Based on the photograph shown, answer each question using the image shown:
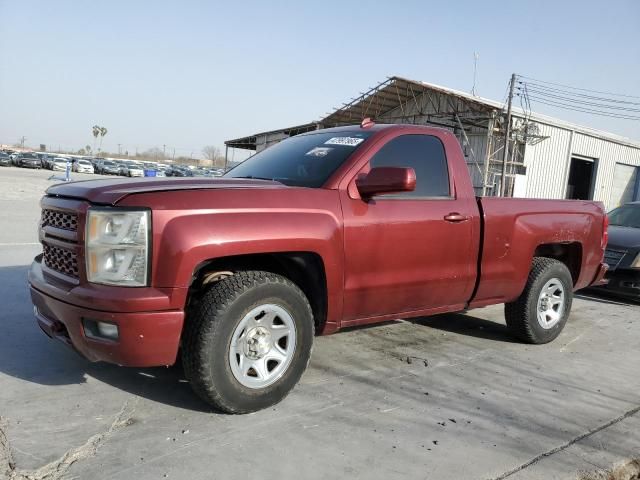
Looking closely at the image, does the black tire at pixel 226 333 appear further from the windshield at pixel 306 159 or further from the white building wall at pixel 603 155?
the white building wall at pixel 603 155

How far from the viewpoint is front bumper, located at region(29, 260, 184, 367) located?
113 inches

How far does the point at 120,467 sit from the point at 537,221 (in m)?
4.04

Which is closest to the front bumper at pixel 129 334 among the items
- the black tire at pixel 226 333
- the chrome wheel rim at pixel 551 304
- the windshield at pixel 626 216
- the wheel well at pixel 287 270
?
the black tire at pixel 226 333

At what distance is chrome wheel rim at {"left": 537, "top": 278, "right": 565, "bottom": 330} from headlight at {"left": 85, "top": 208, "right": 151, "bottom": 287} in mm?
3943

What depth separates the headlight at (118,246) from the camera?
9.43 feet

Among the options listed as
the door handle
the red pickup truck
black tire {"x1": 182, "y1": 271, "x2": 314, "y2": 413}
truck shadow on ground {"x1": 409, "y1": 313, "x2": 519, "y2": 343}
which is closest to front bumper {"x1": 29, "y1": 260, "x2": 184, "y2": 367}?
the red pickup truck

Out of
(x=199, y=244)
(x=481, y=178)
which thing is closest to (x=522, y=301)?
(x=199, y=244)

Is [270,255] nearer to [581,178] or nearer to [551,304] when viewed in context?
[551,304]

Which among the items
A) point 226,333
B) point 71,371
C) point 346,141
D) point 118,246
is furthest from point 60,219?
point 346,141

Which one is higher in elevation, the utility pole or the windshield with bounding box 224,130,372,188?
the utility pole

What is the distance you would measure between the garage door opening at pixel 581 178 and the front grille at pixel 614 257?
69.1 feet

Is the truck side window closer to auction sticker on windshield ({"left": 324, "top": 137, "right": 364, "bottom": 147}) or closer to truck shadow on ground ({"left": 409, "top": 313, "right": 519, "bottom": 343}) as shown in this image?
auction sticker on windshield ({"left": 324, "top": 137, "right": 364, "bottom": 147})

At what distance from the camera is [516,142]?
73.8 feet

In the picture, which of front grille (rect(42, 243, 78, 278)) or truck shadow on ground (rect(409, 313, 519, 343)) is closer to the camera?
front grille (rect(42, 243, 78, 278))
